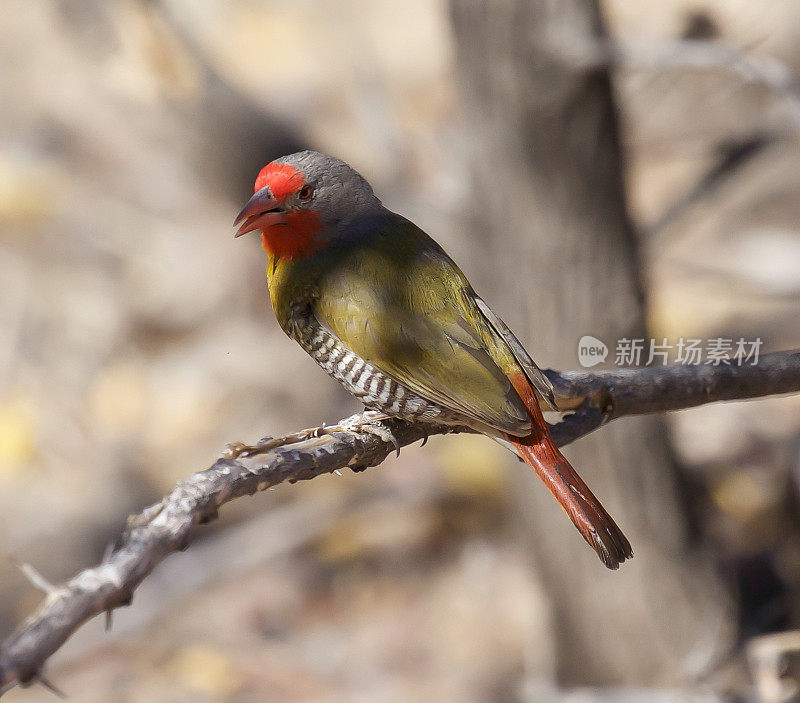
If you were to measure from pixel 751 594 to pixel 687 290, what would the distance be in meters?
1.84

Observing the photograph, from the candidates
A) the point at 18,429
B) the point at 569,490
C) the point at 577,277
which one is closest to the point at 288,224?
the point at 569,490

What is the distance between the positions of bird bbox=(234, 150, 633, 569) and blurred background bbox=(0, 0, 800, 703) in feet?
5.49

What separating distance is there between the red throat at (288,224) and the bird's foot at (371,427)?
1.33 feet

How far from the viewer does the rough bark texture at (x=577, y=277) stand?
3975 mm

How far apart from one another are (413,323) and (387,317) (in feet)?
0.20

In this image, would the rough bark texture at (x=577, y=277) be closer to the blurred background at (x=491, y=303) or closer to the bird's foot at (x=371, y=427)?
the blurred background at (x=491, y=303)

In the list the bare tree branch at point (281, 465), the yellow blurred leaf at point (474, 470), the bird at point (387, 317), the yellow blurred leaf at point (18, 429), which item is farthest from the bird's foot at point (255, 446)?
the yellow blurred leaf at point (18, 429)

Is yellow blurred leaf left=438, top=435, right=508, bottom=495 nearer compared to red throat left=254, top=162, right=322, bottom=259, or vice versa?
red throat left=254, top=162, right=322, bottom=259

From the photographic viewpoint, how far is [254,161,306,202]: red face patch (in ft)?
7.66

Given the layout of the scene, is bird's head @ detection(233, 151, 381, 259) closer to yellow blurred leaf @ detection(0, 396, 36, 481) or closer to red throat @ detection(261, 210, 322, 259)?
red throat @ detection(261, 210, 322, 259)

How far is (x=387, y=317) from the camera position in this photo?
2342mm

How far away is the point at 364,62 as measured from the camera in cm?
741

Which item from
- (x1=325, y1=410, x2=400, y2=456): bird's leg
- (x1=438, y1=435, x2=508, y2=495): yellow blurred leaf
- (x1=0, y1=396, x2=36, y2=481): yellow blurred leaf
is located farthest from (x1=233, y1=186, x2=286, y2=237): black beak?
(x1=0, y1=396, x2=36, y2=481): yellow blurred leaf

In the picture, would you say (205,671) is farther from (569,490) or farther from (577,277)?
(569,490)
